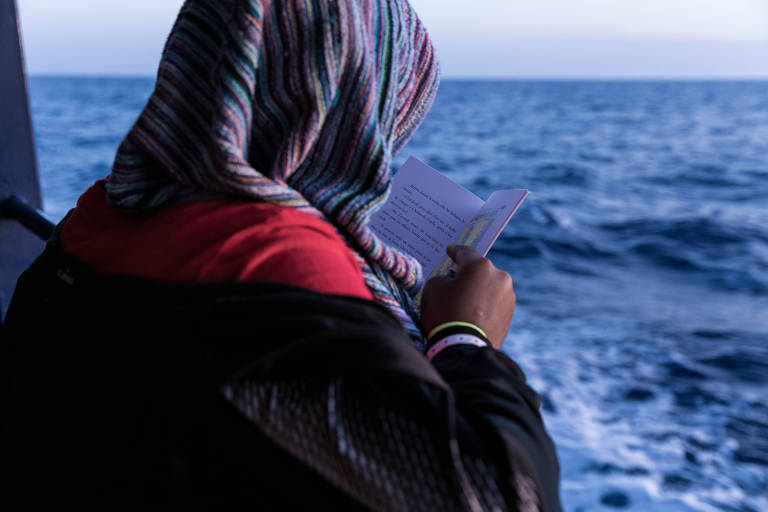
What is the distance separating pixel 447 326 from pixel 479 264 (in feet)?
0.49

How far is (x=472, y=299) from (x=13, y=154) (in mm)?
1933

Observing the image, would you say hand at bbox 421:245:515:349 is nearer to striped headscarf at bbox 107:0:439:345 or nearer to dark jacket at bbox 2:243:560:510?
striped headscarf at bbox 107:0:439:345

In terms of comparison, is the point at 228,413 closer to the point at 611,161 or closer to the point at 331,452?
the point at 331,452

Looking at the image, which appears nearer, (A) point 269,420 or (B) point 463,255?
(A) point 269,420

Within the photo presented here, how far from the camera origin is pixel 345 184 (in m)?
0.96

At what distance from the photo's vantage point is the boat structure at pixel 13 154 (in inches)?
86.9

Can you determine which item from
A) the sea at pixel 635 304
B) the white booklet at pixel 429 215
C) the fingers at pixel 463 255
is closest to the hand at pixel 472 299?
the fingers at pixel 463 255

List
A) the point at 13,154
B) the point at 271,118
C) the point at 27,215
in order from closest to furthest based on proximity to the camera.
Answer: the point at 271,118, the point at 27,215, the point at 13,154

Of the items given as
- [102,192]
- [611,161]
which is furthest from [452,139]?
[102,192]

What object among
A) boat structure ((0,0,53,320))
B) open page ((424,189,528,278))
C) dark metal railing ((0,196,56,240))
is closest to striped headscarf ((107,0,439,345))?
open page ((424,189,528,278))

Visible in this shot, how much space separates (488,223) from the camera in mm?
1242

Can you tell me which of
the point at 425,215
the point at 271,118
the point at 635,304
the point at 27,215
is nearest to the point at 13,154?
the point at 27,215

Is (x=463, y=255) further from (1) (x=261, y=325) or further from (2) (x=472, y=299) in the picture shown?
(1) (x=261, y=325)

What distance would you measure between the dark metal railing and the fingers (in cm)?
117
